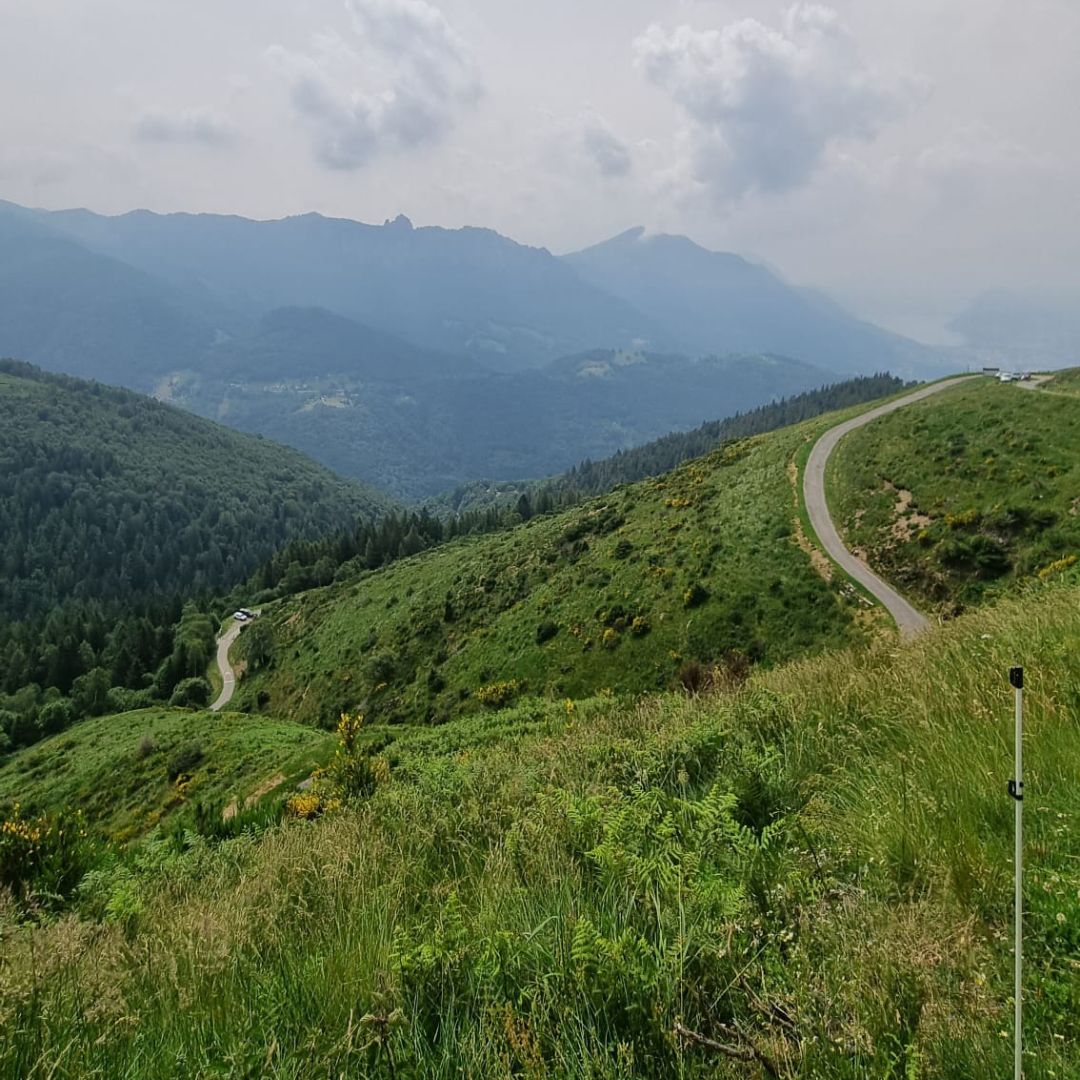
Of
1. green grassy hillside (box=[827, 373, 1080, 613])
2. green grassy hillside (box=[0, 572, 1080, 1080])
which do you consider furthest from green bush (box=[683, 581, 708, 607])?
green grassy hillside (box=[0, 572, 1080, 1080])

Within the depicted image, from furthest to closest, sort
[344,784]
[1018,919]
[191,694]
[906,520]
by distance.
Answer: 1. [191,694]
2. [906,520]
3. [344,784]
4. [1018,919]

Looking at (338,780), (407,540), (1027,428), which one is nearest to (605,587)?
(1027,428)

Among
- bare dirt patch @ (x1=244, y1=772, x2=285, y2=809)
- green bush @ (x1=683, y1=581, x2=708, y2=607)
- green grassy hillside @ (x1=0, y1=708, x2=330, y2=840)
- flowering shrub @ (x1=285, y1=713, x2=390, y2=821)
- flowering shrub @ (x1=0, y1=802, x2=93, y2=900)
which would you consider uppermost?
flowering shrub @ (x1=0, y1=802, x2=93, y2=900)

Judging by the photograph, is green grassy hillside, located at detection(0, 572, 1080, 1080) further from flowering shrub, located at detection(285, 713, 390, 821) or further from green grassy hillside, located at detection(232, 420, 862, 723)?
green grassy hillside, located at detection(232, 420, 862, 723)

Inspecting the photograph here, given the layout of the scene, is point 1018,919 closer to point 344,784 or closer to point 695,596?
point 344,784

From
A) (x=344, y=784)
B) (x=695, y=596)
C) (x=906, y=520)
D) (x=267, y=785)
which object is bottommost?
(x=267, y=785)

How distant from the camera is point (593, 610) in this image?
39.9 metres

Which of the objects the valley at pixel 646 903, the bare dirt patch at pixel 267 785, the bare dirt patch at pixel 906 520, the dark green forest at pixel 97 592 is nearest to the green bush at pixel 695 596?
the bare dirt patch at pixel 906 520

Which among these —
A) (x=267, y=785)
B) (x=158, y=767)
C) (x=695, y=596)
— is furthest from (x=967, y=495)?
(x=158, y=767)

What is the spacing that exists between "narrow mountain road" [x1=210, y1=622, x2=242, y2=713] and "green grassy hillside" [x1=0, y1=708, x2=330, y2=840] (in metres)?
16.9

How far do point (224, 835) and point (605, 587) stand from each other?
3415cm

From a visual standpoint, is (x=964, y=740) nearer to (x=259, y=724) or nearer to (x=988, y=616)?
(x=988, y=616)

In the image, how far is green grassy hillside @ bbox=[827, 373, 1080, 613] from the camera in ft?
101

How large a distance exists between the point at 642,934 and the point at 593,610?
3689 centimetres
